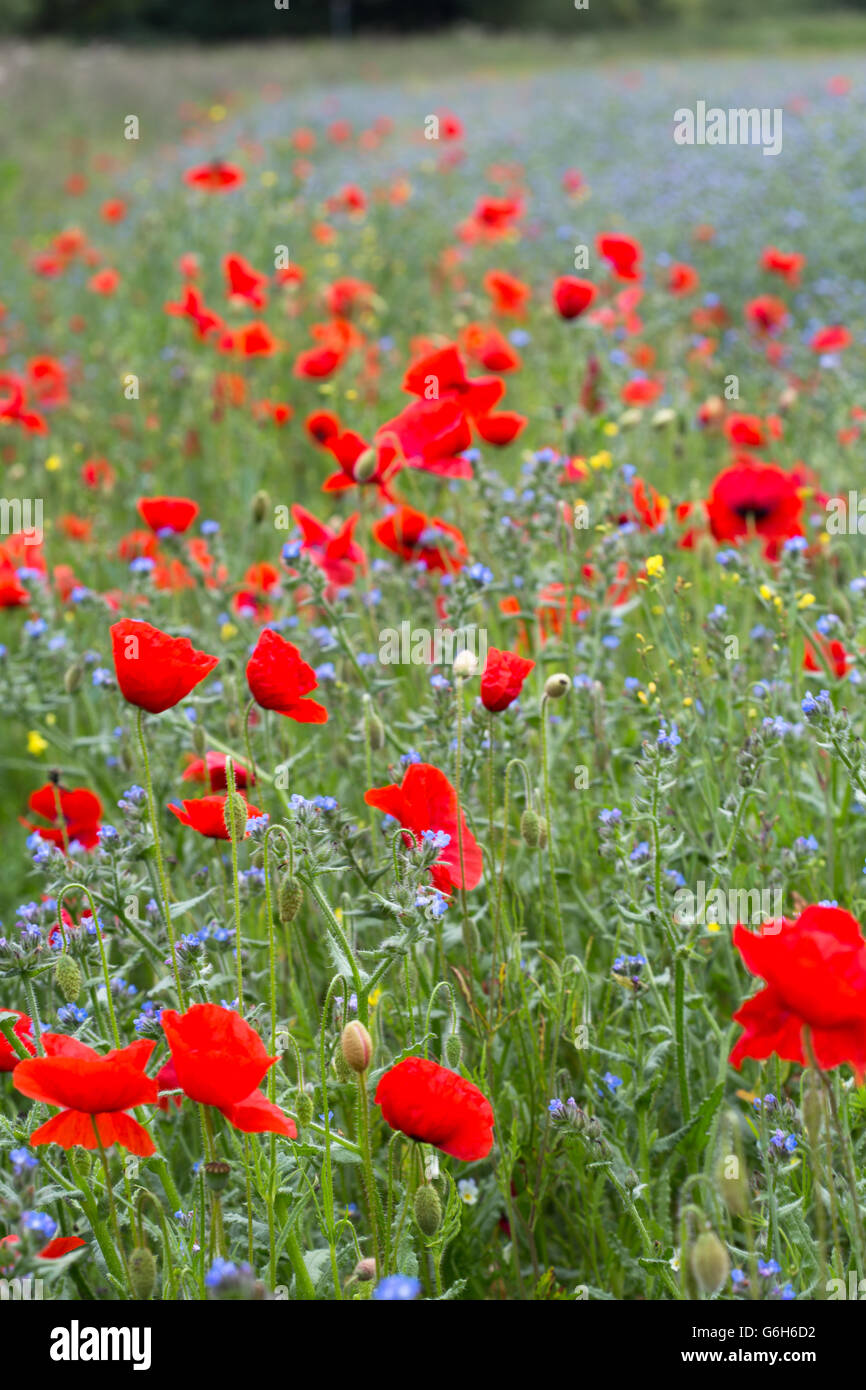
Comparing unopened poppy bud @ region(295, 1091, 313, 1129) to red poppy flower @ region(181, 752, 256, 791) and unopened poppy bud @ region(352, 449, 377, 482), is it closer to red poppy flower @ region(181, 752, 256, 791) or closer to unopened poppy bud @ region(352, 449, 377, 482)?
red poppy flower @ region(181, 752, 256, 791)

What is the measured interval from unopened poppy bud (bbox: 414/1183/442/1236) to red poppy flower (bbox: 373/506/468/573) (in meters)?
1.38

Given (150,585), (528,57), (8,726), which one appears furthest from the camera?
(528,57)

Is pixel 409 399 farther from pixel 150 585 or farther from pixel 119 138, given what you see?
pixel 119 138

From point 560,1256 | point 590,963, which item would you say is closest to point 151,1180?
point 560,1256

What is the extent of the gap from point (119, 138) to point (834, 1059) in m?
13.2

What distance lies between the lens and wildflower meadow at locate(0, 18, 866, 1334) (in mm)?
1319

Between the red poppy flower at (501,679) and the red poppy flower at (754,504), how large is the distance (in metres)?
0.95

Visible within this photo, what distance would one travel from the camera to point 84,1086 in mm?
1137

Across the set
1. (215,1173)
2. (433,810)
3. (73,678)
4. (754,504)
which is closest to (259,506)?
(73,678)

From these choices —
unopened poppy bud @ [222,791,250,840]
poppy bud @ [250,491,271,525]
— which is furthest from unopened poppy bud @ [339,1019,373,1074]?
poppy bud @ [250,491,271,525]

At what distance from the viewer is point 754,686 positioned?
2002mm

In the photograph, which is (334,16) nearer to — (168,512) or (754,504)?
(168,512)

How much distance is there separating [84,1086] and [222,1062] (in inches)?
5.0

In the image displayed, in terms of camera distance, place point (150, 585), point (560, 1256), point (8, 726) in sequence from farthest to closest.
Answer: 1. point (8, 726)
2. point (150, 585)
3. point (560, 1256)
